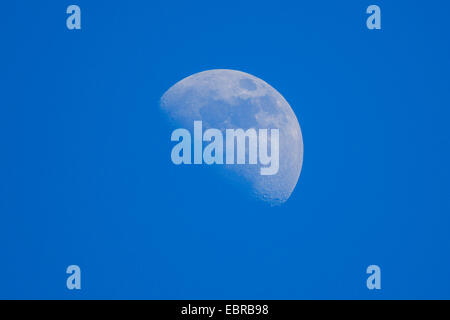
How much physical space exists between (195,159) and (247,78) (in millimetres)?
1234

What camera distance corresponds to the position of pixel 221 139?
6273 millimetres

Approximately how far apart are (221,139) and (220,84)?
752mm

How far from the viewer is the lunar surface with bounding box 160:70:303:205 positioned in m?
6.44

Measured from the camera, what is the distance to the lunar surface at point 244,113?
6441 mm

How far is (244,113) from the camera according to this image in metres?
6.54

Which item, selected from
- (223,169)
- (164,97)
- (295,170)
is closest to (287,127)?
(295,170)

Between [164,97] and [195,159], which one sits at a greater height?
[164,97]

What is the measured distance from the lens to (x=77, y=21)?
6359 mm
